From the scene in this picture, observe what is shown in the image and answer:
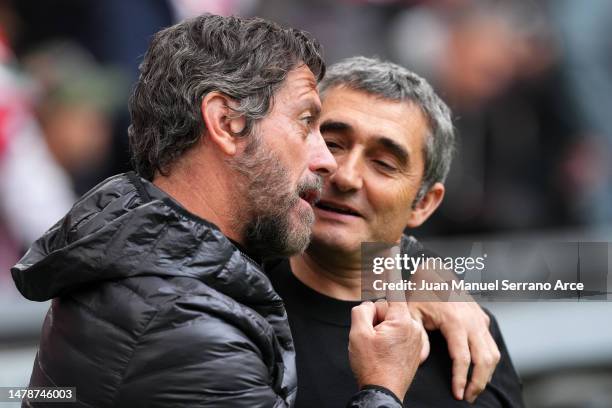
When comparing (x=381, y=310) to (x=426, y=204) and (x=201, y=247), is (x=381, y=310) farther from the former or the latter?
(x=426, y=204)

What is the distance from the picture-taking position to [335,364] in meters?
2.32

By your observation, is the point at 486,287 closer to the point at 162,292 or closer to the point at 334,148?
the point at 334,148

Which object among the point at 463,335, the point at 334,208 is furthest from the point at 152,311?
the point at 463,335

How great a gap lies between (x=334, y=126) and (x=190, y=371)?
0.99 m

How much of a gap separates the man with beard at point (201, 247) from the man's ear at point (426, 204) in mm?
562

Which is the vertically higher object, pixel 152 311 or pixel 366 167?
pixel 366 167

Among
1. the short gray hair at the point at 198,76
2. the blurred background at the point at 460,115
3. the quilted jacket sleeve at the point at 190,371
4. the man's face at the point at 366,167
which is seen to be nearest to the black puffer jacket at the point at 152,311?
the quilted jacket sleeve at the point at 190,371

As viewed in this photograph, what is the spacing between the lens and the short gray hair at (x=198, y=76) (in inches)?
78.7

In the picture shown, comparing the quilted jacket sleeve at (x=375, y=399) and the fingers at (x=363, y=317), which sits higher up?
the fingers at (x=363, y=317)

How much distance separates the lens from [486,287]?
8.46ft

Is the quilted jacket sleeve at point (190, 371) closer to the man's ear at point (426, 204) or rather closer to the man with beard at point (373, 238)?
the man with beard at point (373, 238)

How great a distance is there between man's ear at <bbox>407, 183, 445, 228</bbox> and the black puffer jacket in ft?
2.91

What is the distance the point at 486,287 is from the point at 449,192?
3450mm

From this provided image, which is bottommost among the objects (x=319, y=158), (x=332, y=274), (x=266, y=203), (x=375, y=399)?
(x=375, y=399)
